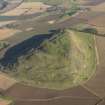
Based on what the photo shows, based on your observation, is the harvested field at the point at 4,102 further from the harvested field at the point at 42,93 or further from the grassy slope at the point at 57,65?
the grassy slope at the point at 57,65

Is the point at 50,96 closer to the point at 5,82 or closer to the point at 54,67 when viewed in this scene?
the point at 54,67

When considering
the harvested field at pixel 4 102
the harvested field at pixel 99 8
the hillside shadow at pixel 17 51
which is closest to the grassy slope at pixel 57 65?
the hillside shadow at pixel 17 51

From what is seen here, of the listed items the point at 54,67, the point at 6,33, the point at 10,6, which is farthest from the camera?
the point at 10,6

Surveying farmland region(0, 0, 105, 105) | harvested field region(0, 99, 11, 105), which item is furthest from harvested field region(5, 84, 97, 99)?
harvested field region(0, 99, 11, 105)

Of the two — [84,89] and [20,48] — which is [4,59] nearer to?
[20,48]

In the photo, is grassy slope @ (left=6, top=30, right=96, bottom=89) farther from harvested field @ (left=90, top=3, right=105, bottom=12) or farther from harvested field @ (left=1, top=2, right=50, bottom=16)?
harvested field @ (left=1, top=2, right=50, bottom=16)

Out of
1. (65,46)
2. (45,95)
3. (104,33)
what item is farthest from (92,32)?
(45,95)

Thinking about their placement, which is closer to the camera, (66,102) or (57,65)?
(66,102)

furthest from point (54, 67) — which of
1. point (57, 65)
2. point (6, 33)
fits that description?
point (6, 33)
